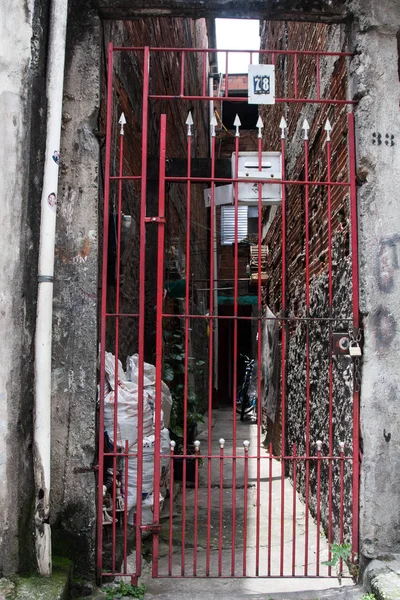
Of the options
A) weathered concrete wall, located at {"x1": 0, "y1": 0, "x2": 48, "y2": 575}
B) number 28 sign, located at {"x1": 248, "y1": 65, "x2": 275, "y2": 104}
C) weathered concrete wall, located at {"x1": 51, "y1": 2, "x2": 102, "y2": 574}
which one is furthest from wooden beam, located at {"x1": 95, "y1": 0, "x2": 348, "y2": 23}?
weathered concrete wall, located at {"x1": 0, "y1": 0, "x2": 48, "y2": 575}

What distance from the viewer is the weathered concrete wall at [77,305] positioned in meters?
3.28

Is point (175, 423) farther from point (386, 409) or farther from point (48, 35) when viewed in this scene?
point (48, 35)

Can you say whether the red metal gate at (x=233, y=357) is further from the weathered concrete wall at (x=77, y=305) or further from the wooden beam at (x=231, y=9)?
the wooden beam at (x=231, y=9)

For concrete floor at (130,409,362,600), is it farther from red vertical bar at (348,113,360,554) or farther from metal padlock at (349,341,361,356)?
metal padlock at (349,341,361,356)

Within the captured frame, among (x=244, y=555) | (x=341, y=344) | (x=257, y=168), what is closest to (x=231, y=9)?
(x=257, y=168)

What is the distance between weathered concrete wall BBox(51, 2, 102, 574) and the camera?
129 inches

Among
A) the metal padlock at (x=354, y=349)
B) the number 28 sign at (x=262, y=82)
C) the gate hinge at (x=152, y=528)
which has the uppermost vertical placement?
the number 28 sign at (x=262, y=82)

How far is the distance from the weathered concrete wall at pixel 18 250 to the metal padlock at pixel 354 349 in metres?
1.79

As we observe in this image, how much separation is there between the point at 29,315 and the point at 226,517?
2991 mm

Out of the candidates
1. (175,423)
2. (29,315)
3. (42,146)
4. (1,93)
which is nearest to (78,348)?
(29,315)

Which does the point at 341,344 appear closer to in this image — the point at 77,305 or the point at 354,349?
the point at 354,349

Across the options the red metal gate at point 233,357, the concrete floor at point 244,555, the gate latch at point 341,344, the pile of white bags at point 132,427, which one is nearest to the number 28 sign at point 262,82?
the red metal gate at point 233,357

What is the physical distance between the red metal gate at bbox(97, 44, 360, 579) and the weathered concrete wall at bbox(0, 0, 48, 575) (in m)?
0.47

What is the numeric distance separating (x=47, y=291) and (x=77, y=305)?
272 mm
